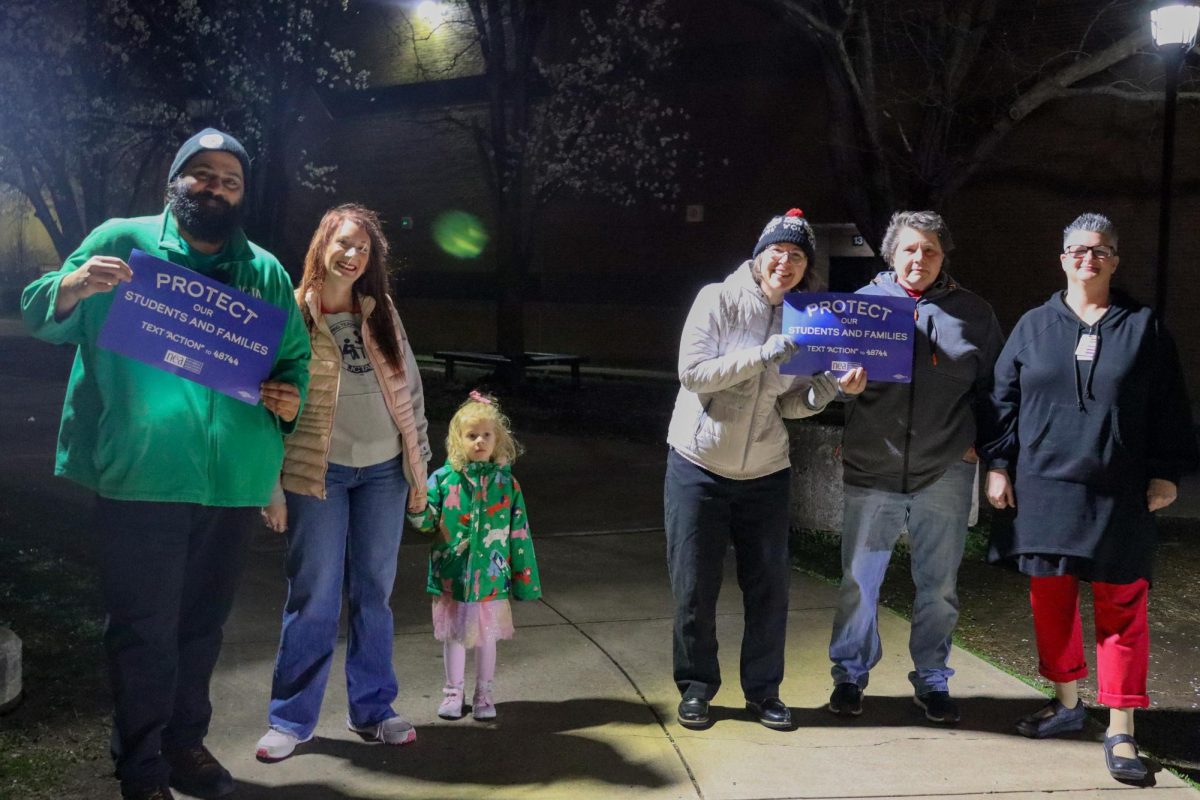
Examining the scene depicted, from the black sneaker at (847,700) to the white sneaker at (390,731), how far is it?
166cm

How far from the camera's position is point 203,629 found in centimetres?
383

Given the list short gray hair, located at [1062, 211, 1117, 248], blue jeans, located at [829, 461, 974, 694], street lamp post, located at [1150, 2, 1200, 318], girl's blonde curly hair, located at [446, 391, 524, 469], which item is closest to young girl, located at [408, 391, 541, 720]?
girl's blonde curly hair, located at [446, 391, 524, 469]

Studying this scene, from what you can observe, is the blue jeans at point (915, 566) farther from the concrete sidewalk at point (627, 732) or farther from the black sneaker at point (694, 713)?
the black sneaker at point (694, 713)

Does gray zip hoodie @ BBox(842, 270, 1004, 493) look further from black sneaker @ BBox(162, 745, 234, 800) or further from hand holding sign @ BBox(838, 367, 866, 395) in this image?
black sneaker @ BBox(162, 745, 234, 800)

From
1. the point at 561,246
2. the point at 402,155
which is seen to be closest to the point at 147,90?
the point at 402,155

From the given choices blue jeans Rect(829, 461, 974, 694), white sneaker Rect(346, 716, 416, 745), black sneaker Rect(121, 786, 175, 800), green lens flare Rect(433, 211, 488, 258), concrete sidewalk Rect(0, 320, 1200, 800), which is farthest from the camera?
green lens flare Rect(433, 211, 488, 258)

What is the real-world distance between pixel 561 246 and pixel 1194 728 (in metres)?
18.4

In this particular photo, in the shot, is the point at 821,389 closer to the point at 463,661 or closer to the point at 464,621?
the point at 464,621

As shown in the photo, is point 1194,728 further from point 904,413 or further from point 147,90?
point 147,90

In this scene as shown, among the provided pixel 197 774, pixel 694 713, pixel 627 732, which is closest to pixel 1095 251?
pixel 694 713

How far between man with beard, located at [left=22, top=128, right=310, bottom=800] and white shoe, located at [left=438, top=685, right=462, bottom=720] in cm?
110

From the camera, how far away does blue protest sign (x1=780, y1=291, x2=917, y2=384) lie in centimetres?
433

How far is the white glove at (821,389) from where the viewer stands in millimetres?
4387

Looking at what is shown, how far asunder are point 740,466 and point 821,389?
424mm
